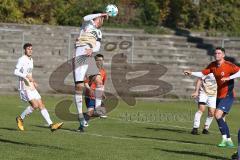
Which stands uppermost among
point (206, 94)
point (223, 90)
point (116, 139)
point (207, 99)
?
point (223, 90)

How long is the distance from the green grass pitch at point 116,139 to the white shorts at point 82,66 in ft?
4.42

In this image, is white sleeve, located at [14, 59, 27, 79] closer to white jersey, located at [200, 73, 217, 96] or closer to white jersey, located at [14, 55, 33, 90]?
white jersey, located at [14, 55, 33, 90]

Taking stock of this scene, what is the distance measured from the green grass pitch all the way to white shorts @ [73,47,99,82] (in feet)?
4.42

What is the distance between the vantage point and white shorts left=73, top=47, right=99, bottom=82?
53.0ft

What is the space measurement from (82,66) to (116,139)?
1829 millimetres

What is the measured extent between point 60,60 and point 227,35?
357 inches

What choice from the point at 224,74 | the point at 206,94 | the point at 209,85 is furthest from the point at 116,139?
the point at 209,85

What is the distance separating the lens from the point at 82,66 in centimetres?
1619

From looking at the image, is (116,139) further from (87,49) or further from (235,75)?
(235,75)

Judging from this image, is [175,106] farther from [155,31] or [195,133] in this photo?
[195,133]

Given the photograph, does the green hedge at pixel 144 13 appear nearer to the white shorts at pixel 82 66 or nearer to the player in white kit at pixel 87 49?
the player in white kit at pixel 87 49

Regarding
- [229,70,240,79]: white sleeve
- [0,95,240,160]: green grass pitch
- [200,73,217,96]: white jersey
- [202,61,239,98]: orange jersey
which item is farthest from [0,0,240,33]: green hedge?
[229,70,240,79]: white sleeve

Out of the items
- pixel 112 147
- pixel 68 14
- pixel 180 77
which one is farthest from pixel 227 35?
pixel 112 147

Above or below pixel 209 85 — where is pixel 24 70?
above
